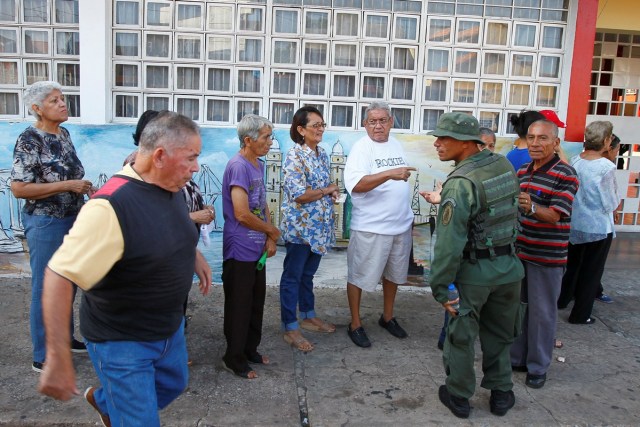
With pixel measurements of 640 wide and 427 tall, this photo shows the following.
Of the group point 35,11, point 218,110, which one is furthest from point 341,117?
point 35,11

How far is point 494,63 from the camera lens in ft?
20.2

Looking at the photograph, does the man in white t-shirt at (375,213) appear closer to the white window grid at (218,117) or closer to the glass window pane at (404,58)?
the glass window pane at (404,58)

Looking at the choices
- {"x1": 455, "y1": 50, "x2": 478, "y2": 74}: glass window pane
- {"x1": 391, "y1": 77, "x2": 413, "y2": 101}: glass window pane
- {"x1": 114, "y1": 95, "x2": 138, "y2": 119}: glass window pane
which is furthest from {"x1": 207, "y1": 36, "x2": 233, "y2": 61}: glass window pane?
{"x1": 455, "y1": 50, "x2": 478, "y2": 74}: glass window pane

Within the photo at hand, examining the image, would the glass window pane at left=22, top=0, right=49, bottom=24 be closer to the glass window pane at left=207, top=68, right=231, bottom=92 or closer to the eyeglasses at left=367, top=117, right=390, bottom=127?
the glass window pane at left=207, top=68, right=231, bottom=92

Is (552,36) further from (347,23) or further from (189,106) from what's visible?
(189,106)

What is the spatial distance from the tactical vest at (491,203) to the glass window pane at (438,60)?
3.04 m

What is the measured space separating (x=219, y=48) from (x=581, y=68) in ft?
12.8

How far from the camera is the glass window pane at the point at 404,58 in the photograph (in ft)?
19.8

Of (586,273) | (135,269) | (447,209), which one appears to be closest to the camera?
(135,269)

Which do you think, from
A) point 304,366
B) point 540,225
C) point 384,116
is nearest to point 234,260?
point 304,366

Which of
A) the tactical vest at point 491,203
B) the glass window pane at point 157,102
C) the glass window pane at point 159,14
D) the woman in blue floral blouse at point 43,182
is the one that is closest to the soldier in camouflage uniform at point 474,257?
the tactical vest at point 491,203

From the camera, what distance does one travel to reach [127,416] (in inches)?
91.7

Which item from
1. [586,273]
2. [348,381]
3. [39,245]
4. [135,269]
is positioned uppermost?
[135,269]

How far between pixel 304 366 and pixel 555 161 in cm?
230
